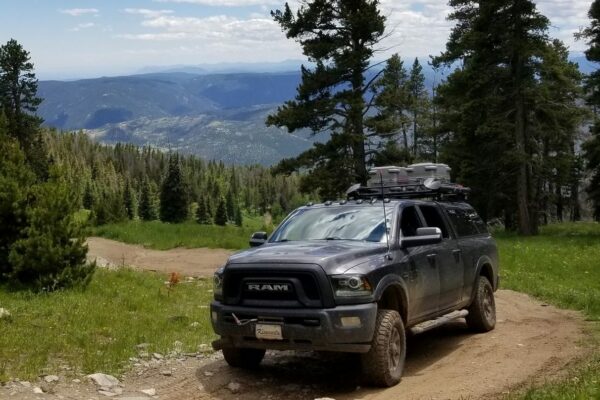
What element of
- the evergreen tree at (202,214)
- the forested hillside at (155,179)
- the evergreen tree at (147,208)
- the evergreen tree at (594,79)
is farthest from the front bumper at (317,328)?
the forested hillside at (155,179)

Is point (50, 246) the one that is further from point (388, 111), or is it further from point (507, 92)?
point (507, 92)

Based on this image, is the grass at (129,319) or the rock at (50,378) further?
the grass at (129,319)

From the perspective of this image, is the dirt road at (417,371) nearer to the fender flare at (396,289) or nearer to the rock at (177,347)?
the rock at (177,347)

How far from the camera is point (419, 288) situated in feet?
27.5

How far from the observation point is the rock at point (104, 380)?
752 cm

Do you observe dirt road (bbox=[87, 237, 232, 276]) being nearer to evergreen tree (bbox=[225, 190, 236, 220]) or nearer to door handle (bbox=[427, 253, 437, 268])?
door handle (bbox=[427, 253, 437, 268])

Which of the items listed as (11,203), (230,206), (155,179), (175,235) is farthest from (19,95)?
(155,179)

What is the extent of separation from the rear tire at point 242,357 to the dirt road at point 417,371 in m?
0.11

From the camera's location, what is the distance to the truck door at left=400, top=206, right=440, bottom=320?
27.0 feet

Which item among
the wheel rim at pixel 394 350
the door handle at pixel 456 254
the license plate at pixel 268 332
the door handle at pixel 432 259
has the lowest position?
the wheel rim at pixel 394 350

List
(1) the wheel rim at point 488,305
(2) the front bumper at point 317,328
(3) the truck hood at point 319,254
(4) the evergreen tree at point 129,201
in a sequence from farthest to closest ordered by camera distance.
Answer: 1. (4) the evergreen tree at point 129,201
2. (1) the wheel rim at point 488,305
3. (3) the truck hood at point 319,254
4. (2) the front bumper at point 317,328

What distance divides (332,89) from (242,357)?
Result: 24448 mm

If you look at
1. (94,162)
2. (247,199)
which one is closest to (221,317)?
(94,162)

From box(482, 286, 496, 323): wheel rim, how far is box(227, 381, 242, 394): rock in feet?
15.5
